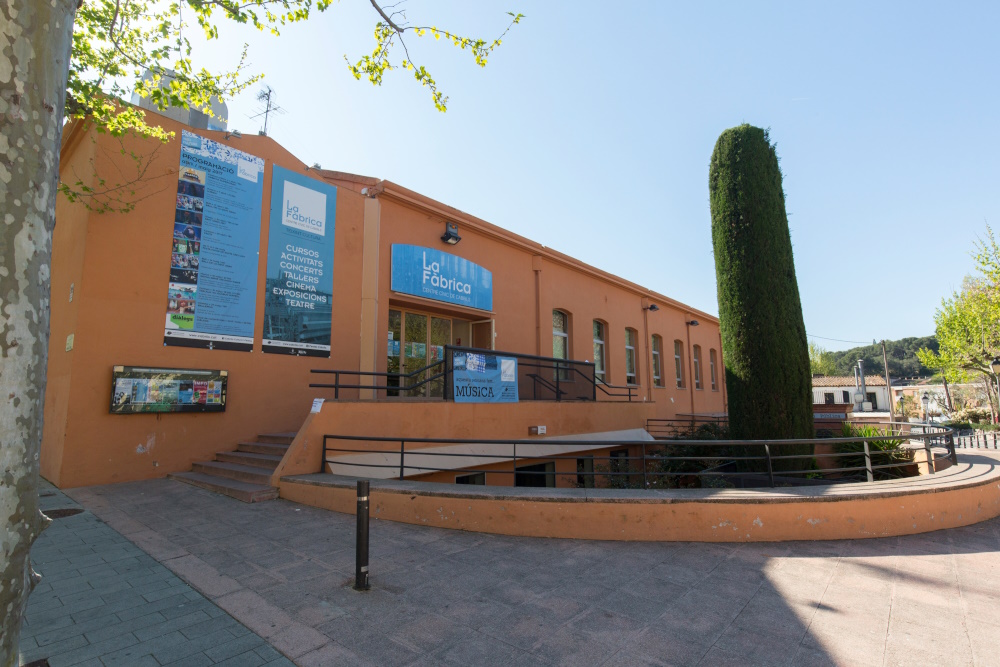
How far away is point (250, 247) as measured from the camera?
28.6ft

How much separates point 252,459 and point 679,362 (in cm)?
1914

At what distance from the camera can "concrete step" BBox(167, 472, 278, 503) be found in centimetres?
629

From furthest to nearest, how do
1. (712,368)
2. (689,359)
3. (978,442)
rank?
(712,368) < (689,359) < (978,442)

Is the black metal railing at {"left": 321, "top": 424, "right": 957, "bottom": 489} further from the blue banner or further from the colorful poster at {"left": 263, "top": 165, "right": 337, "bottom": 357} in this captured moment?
the blue banner

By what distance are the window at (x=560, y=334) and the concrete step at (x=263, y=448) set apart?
29.4 ft

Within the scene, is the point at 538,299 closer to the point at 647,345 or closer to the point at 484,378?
the point at 484,378

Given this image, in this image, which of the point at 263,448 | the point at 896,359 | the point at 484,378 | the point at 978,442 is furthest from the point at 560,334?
the point at 896,359

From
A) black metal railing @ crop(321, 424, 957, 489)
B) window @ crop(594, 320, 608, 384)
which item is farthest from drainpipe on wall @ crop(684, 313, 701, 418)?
black metal railing @ crop(321, 424, 957, 489)

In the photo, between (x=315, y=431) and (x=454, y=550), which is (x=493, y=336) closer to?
(x=315, y=431)

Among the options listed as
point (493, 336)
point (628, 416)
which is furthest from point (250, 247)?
point (628, 416)

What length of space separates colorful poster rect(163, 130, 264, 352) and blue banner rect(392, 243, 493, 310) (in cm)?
299

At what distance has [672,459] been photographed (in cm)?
610

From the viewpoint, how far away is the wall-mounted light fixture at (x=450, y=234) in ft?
38.7

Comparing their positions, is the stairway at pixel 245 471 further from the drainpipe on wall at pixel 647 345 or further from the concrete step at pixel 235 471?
the drainpipe on wall at pixel 647 345
